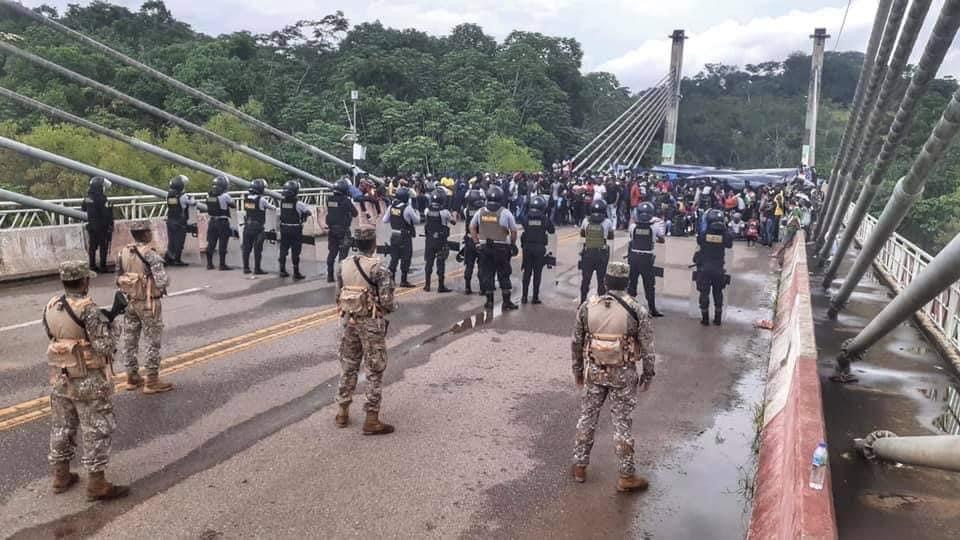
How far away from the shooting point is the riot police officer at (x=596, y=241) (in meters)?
11.1

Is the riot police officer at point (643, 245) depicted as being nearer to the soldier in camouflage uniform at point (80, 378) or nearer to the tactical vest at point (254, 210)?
the tactical vest at point (254, 210)

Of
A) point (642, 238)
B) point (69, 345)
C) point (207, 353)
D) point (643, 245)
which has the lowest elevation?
point (207, 353)

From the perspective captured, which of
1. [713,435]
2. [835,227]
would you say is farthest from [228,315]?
[835,227]

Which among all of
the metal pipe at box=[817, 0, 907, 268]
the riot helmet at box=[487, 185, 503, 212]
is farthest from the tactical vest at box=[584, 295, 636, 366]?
the riot helmet at box=[487, 185, 503, 212]

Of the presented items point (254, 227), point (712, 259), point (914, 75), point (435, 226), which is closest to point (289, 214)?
point (254, 227)

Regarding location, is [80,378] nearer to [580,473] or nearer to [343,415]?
[343,415]

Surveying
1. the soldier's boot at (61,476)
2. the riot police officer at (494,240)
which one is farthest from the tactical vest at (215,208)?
the soldier's boot at (61,476)

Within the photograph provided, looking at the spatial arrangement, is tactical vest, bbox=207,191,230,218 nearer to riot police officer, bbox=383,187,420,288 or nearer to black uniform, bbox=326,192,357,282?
black uniform, bbox=326,192,357,282

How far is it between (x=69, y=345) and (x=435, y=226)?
8189 millimetres

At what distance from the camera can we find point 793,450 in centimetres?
473

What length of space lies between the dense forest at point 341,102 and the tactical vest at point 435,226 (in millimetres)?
19310

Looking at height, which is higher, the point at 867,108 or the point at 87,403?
the point at 867,108

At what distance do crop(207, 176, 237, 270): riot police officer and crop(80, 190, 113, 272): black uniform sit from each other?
1781mm

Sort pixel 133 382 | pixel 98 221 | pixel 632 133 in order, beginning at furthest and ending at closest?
pixel 632 133 < pixel 98 221 < pixel 133 382
